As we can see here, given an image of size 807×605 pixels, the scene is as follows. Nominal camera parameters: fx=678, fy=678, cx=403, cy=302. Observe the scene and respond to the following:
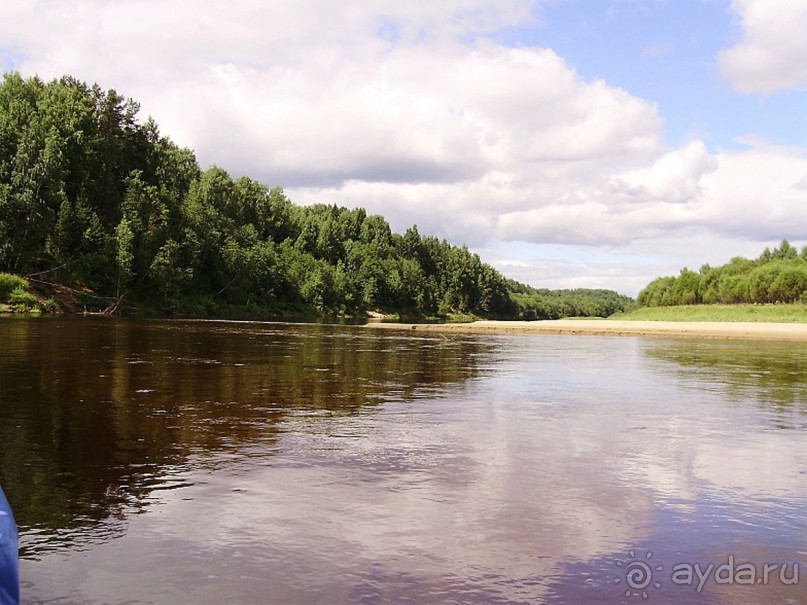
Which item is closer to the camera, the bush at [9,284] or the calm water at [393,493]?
the calm water at [393,493]

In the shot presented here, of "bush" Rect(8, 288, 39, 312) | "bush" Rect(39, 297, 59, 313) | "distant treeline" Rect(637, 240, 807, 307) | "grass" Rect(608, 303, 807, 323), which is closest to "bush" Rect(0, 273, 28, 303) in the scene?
"bush" Rect(8, 288, 39, 312)

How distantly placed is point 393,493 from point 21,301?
78.5 m

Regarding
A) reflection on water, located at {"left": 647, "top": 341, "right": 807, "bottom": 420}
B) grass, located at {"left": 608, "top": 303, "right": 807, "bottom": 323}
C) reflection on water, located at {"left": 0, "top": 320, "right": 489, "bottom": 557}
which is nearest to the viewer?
reflection on water, located at {"left": 0, "top": 320, "right": 489, "bottom": 557}

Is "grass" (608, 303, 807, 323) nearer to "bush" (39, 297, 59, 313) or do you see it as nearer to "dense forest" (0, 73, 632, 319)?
Result: "dense forest" (0, 73, 632, 319)

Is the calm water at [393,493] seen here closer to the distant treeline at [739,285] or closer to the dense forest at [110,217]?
the dense forest at [110,217]

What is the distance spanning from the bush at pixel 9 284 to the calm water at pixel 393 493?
62.6m

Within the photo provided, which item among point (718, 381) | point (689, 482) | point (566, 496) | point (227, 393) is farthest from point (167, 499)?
point (718, 381)

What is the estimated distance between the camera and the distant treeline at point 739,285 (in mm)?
139750

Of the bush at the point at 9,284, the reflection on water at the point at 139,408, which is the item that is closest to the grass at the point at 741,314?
the reflection on water at the point at 139,408

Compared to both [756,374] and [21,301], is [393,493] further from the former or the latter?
[21,301]

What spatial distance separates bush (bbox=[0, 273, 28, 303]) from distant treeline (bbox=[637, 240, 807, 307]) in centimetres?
13579

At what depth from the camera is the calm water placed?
271 inches

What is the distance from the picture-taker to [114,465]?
1102cm

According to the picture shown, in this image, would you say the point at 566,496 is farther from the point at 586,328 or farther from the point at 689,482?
the point at 586,328
